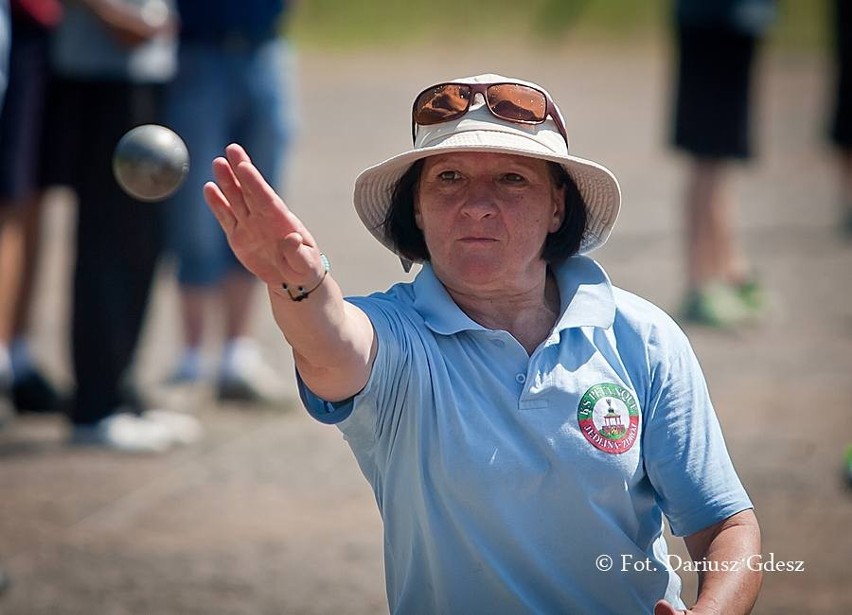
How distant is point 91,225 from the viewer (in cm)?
591

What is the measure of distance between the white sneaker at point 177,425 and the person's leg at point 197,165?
2.10 ft

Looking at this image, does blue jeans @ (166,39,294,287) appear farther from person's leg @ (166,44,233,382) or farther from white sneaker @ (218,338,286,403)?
white sneaker @ (218,338,286,403)

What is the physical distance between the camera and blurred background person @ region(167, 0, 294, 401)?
641cm

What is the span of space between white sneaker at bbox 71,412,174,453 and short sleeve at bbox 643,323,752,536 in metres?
3.30

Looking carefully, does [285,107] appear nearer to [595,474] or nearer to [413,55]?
[595,474]

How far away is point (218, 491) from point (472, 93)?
293 centimetres

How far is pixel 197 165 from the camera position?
21.1 feet

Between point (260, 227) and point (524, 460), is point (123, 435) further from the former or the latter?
point (260, 227)

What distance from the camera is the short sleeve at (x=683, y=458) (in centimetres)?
295

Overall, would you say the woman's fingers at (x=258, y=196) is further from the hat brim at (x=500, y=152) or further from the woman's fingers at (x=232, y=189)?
the hat brim at (x=500, y=152)

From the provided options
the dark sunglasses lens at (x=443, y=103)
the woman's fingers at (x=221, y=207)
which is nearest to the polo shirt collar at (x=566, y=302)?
the dark sunglasses lens at (x=443, y=103)

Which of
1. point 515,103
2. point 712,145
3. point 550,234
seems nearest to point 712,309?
point 712,145

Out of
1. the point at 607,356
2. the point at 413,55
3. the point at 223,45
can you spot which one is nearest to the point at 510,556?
the point at 607,356

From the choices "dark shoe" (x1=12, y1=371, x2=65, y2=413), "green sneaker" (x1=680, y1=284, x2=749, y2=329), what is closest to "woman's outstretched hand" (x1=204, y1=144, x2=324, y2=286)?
"dark shoe" (x1=12, y1=371, x2=65, y2=413)
